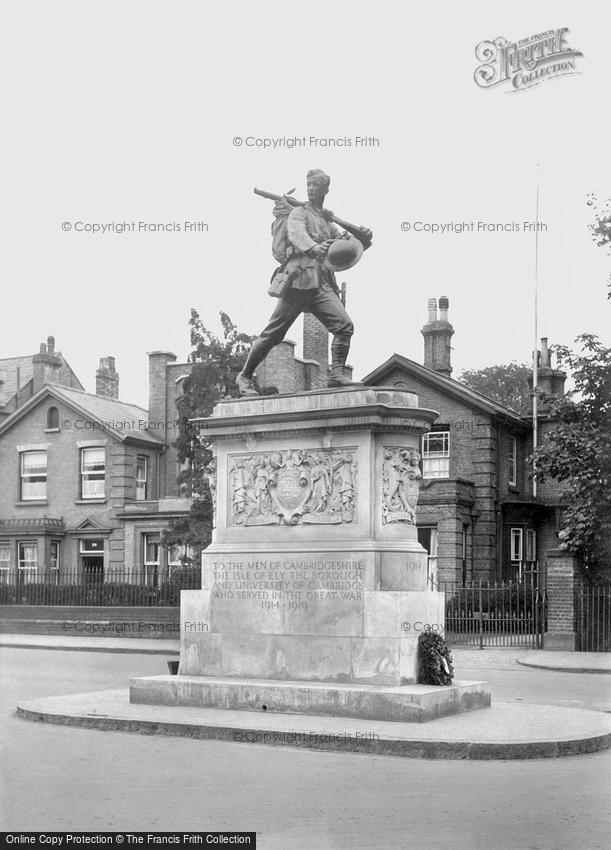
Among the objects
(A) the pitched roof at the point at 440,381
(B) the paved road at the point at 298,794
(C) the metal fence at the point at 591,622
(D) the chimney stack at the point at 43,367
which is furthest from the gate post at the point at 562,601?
(D) the chimney stack at the point at 43,367

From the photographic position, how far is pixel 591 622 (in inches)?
1046

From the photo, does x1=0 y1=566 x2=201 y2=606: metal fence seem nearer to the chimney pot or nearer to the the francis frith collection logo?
the chimney pot

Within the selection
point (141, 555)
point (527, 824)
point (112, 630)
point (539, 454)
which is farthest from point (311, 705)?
point (141, 555)

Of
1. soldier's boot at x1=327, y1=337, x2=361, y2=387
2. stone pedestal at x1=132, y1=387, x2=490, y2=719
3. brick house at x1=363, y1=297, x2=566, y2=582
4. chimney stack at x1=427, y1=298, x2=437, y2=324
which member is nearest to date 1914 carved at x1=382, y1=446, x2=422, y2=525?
stone pedestal at x1=132, y1=387, x2=490, y2=719

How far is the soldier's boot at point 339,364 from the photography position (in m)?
13.7

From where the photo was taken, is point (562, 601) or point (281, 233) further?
point (562, 601)

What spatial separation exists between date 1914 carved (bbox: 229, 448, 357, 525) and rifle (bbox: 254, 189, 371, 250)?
284cm

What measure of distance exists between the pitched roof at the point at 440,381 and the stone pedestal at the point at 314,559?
2657 cm

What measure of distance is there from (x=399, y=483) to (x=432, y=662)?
6.77 feet

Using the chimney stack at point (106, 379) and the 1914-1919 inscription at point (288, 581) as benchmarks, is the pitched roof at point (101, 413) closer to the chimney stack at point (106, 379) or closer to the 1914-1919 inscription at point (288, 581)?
the chimney stack at point (106, 379)

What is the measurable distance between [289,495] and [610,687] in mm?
8494

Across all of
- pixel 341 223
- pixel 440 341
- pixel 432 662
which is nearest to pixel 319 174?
pixel 341 223

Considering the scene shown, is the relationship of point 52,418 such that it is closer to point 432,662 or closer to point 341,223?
point 341,223

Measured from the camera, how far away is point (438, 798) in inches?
332
